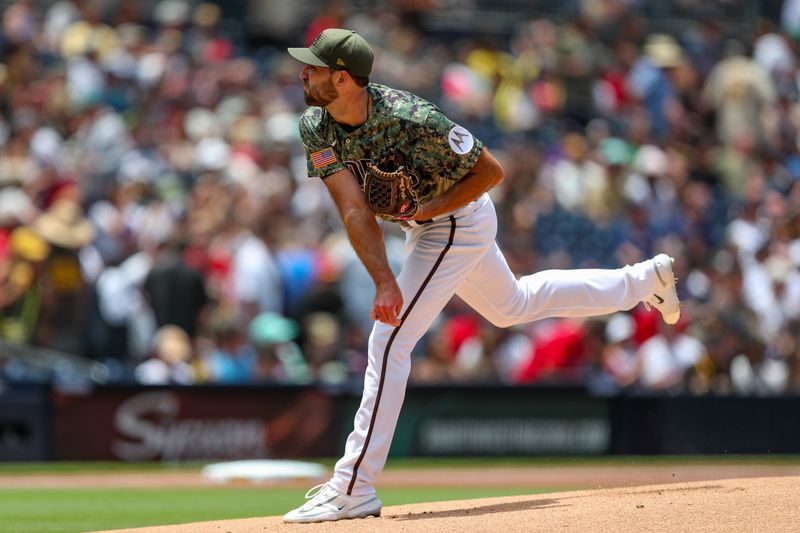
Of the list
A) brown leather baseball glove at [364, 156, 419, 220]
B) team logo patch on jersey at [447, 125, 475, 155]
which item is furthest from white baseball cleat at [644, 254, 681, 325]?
brown leather baseball glove at [364, 156, 419, 220]

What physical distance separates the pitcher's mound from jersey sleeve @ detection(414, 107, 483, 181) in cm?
152

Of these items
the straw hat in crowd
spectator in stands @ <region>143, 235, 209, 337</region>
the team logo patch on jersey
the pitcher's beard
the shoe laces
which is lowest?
spectator in stands @ <region>143, 235, 209, 337</region>

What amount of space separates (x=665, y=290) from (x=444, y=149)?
164 cm

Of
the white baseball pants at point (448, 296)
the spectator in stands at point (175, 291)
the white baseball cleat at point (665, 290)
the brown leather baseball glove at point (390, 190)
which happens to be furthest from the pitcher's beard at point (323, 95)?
the spectator in stands at point (175, 291)

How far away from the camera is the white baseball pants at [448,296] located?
6.04 m

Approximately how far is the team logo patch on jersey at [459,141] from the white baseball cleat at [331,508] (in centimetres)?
157

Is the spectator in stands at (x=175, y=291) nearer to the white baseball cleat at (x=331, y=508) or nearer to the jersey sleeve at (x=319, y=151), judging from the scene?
the jersey sleeve at (x=319, y=151)

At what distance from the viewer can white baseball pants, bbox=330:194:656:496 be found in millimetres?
6039

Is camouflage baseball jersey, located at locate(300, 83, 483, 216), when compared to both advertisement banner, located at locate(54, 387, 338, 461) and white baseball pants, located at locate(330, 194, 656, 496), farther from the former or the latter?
advertisement banner, located at locate(54, 387, 338, 461)

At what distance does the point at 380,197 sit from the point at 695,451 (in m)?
7.87

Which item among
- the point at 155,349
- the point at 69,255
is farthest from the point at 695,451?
the point at 69,255

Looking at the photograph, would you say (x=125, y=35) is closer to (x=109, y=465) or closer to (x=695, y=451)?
(x=109, y=465)

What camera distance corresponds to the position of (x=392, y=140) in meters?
6.04

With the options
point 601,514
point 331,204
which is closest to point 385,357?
point 601,514
